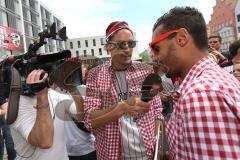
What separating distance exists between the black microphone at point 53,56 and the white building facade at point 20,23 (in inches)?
1761

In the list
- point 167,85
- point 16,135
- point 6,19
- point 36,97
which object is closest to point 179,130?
point 167,85

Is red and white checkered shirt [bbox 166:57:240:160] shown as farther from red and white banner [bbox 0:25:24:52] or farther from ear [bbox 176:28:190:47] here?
red and white banner [bbox 0:25:24:52]

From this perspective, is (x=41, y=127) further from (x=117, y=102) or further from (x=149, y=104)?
(x=149, y=104)

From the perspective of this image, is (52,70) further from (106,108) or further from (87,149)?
(87,149)

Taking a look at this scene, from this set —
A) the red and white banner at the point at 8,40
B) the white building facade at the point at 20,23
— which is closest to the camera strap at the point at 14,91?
the white building facade at the point at 20,23

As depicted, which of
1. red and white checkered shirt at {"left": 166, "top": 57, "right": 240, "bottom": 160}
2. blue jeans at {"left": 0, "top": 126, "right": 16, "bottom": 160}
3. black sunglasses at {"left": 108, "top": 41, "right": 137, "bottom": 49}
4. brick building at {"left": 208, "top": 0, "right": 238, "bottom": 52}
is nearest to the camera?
red and white checkered shirt at {"left": 166, "top": 57, "right": 240, "bottom": 160}

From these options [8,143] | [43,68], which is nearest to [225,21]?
[8,143]

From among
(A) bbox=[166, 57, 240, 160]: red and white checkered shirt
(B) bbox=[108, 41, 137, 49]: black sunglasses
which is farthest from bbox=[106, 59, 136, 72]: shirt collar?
(A) bbox=[166, 57, 240, 160]: red and white checkered shirt

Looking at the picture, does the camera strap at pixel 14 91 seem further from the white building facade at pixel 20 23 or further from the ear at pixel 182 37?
the white building facade at pixel 20 23

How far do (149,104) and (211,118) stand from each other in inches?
30.7

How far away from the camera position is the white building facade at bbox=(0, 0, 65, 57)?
5234 centimetres

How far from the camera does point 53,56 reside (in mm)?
2004

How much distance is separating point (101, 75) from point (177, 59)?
2.86 feet

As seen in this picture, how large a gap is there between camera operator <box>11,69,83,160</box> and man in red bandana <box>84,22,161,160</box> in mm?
147
